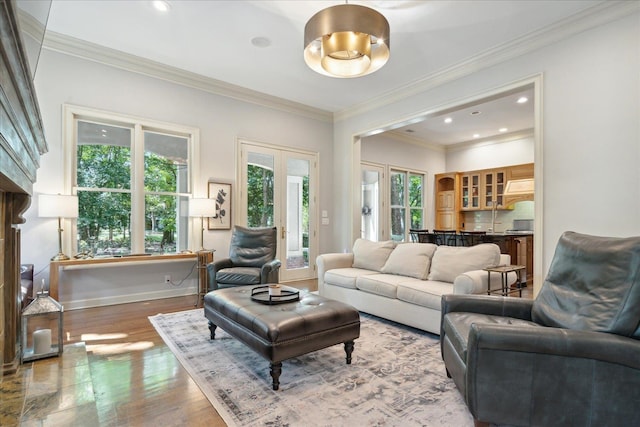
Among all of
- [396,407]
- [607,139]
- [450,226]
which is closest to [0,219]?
[396,407]

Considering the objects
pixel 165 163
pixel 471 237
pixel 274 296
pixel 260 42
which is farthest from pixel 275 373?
pixel 471 237

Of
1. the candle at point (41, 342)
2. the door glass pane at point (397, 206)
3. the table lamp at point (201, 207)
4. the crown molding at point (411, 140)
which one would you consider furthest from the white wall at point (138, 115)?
the door glass pane at point (397, 206)

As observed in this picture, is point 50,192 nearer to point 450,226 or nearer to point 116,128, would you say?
point 116,128

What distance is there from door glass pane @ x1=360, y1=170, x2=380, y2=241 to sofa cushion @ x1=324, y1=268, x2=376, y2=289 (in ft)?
11.7

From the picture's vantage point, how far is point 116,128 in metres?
4.54

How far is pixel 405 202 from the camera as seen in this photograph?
848 cm

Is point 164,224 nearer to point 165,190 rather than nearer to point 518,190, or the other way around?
point 165,190

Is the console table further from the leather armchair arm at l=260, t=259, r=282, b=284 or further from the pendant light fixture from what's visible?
the pendant light fixture

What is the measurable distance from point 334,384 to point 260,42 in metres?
3.81

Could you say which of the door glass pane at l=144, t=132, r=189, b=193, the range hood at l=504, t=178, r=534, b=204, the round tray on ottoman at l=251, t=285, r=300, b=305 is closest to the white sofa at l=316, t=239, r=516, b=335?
the round tray on ottoman at l=251, t=285, r=300, b=305

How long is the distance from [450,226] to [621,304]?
7.42 metres

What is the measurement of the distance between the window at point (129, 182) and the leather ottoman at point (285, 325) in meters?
2.47

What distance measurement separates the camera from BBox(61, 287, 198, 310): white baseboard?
4125 millimetres

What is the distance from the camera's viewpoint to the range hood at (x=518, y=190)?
7302 mm
